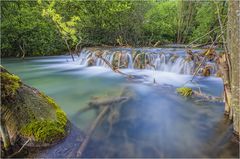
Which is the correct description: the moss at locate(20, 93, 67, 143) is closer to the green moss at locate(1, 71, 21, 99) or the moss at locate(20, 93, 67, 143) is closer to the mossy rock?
the mossy rock

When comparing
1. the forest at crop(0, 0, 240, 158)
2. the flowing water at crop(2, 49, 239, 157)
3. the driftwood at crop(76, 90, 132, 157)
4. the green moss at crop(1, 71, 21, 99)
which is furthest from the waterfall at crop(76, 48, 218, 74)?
the green moss at crop(1, 71, 21, 99)

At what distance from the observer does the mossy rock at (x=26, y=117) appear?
2.48 metres

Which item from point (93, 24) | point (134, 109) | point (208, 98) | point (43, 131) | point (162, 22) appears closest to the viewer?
point (43, 131)

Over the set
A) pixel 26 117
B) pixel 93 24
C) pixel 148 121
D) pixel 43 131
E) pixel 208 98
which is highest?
pixel 93 24

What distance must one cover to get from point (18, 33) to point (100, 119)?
12.8m

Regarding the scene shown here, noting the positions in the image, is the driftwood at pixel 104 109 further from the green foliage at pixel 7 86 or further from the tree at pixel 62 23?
the tree at pixel 62 23

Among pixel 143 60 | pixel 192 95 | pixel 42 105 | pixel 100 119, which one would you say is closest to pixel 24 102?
pixel 42 105

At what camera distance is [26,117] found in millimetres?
2701

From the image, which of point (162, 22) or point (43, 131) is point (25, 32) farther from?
point (43, 131)

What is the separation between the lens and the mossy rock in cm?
248

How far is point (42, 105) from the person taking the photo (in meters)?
2.95

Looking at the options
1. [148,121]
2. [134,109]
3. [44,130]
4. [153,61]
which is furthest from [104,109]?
[153,61]

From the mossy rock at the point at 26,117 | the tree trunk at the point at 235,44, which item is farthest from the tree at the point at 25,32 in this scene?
the tree trunk at the point at 235,44

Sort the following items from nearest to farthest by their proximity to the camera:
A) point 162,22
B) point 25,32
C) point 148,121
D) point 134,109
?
point 148,121
point 134,109
point 25,32
point 162,22
